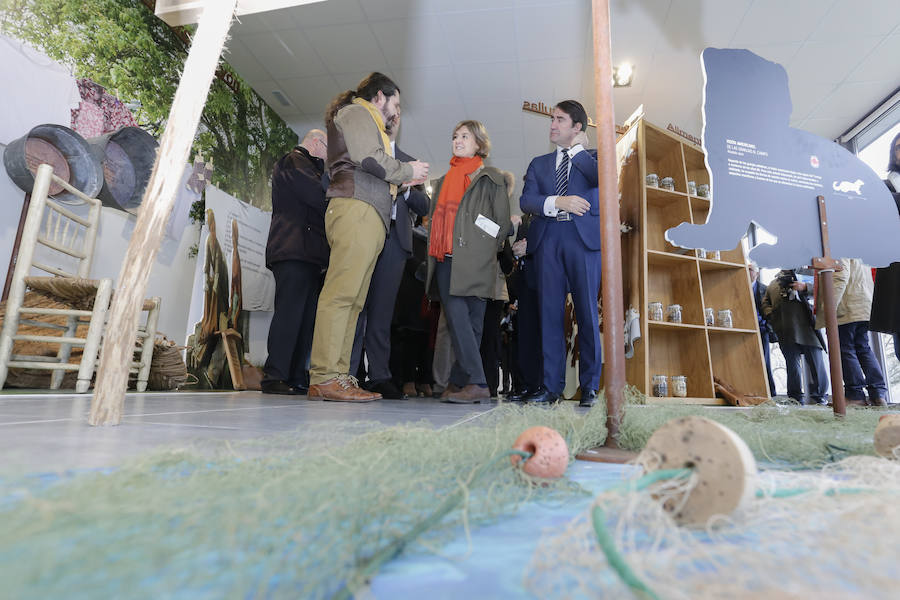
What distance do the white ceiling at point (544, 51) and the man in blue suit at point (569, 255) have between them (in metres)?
2.04

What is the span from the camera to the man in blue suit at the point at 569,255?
230 centimetres

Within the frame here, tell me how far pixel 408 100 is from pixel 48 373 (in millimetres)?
3857

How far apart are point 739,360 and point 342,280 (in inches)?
102

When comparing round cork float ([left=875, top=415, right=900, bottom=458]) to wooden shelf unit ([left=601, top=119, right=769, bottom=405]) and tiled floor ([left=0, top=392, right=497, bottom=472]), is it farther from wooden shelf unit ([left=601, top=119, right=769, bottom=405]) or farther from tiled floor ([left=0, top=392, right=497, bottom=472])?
wooden shelf unit ([left=601, top=119, right=769, bottom=405])

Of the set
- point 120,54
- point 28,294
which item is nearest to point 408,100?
point 120,54

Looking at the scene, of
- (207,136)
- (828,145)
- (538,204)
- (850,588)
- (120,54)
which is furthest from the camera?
(207,136)

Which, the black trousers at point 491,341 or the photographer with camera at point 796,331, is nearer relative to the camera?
the black trousers at point 491,341

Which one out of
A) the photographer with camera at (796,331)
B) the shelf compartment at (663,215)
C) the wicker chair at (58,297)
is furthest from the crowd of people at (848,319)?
the wicker chair at (58,297)

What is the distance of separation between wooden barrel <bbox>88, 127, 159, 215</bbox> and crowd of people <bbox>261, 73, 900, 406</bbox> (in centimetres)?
116

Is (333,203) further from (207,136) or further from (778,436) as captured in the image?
(207,136)

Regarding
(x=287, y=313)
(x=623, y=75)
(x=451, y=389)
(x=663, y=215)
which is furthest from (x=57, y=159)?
(x=623, y=75)

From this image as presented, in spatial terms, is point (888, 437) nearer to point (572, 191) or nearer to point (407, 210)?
point (572, 191)

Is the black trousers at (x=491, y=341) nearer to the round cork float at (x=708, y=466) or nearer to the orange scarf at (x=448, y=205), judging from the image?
the orange scarf at (x=448, y=205)

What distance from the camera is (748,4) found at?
3.73 m
